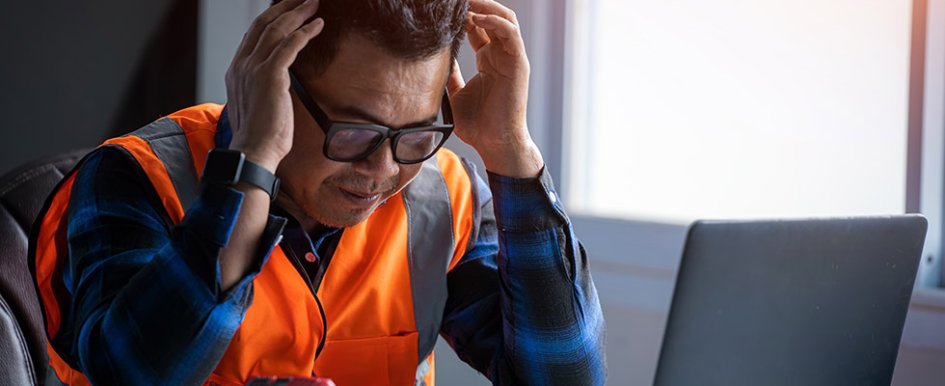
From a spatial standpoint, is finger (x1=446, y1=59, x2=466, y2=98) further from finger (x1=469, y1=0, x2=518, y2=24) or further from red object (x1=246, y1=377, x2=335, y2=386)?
red object (x1=246, y1=377, x2=335, y2=386)

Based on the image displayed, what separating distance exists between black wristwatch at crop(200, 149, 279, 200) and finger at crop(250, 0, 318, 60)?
12 cm

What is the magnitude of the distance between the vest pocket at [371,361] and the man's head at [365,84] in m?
0.21

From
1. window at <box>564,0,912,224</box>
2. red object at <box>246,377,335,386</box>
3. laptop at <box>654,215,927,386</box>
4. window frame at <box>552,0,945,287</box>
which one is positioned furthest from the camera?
window at <box>564,0,912,224</box>

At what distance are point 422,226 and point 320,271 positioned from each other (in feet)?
0.54

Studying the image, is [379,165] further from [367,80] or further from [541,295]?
[541,295]

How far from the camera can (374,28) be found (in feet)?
3.84

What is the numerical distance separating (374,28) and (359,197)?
21 centimetres

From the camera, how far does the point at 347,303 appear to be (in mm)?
1355

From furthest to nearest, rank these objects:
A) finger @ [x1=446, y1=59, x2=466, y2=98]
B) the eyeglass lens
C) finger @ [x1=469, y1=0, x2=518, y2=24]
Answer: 1. finger @ [x1=446, y1=59, x2=466, y2=98]
2. finger @ [x1=469, y1=0, x2=518, y2=24]
3. the eyeglass lens

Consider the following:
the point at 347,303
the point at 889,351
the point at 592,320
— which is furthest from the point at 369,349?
the point at 889,351

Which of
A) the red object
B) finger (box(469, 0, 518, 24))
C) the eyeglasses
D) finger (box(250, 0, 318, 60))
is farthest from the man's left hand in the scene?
the red object

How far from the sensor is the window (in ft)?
6.34

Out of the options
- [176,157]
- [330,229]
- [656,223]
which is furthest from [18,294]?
[656,223]

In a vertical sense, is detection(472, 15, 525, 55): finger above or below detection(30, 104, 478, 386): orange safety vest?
above
